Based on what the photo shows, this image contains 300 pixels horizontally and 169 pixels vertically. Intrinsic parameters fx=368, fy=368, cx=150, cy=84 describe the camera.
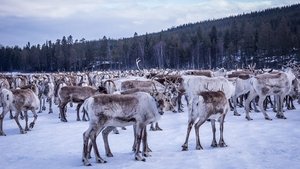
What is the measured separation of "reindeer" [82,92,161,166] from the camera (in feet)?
26.4

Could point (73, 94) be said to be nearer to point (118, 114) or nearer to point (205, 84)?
point (205, 84)

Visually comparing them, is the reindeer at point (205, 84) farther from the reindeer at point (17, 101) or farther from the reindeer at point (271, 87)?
the reindeer at point (17, 101)

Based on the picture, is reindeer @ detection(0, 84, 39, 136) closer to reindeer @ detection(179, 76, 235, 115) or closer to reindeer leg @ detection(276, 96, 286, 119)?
reindeer @ detection(179, 76, 235, 115)

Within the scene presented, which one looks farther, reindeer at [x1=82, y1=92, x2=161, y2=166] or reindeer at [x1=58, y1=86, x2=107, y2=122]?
reindeer at [x1=58, y1=86, x2=107, y2=122]

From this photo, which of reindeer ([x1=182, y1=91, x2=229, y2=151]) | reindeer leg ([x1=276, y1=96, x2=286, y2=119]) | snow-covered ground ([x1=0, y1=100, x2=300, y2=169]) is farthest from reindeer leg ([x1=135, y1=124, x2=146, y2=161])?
reindeer leg ([x1=276, y1=96, x2=286, y2=119])

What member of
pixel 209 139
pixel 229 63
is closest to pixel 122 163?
pixel 209 139

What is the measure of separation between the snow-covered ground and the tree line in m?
28.1

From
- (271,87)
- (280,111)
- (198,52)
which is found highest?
(198,52)

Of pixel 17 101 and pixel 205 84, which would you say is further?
pixel 205 84

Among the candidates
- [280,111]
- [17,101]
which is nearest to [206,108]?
[280,111]

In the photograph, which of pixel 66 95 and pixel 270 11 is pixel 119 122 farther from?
pixel 270 11

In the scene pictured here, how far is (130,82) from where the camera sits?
1605 centimetres

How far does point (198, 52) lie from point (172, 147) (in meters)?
61.4

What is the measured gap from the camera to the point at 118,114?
822cm
